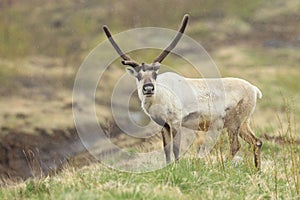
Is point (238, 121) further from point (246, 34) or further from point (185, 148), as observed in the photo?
point (246, 34)

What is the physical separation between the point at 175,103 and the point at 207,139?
1229mm

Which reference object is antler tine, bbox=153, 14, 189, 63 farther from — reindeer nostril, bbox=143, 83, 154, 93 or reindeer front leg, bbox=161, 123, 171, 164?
reindeer front leg, bbox=161, 123, 171, 164

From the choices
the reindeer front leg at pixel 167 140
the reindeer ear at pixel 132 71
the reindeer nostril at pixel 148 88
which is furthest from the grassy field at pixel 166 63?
the reindeer ear at pixel 132 71

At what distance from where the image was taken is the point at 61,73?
32156 millimetres

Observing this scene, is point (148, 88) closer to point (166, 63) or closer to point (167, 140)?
point (167, 140)

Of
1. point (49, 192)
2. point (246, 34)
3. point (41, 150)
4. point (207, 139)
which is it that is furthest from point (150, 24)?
point (49, 192)

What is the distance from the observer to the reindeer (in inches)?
380

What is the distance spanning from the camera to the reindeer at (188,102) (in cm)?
965

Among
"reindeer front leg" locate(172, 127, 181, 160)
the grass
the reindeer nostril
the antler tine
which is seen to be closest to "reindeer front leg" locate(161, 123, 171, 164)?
"reindeer front leg" locate(172, 127, 181, 160)

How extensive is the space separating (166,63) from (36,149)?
16.8 m

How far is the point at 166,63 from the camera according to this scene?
33344 mm

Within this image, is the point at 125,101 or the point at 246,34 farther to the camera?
the point at 246,34

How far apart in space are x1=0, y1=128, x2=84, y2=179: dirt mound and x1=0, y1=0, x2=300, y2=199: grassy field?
1.50ft

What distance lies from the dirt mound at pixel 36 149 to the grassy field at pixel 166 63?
46 centimetres
